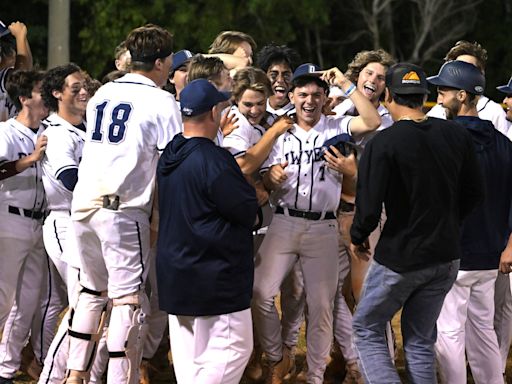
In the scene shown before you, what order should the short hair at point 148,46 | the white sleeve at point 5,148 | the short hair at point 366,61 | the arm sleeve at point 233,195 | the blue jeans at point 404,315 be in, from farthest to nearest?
1. the short hair at point 366,61
2. the white sleeve at point 5,148
3. the short hair at point 148,46
4. the blue jeans at point 404,315
5. the arm sleeve at point 233,195

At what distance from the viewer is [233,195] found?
544cm

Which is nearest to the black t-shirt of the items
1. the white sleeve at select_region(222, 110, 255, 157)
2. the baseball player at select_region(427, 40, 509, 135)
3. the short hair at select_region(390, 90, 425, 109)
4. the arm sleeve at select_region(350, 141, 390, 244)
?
the arm sleeve at select_region(350, 141, 390, 244)

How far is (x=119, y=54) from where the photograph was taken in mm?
8203

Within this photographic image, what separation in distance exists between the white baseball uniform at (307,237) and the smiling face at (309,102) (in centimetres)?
5

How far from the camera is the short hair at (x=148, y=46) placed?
6.27m

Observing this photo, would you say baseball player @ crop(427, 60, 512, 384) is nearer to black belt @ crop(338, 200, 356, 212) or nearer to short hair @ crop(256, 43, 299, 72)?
black belt @ crop(338, 200, 356, 212)

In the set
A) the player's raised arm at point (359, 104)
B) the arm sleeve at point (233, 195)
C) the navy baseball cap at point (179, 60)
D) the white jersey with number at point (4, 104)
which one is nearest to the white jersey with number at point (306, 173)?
the player's raised arm at point (359, 104)

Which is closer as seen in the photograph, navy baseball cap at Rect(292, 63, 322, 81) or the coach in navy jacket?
the coach in navy jacket

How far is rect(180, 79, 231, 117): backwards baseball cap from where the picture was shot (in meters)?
5.60

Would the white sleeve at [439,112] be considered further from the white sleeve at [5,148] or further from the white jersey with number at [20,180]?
the white sleeve at [5,148]

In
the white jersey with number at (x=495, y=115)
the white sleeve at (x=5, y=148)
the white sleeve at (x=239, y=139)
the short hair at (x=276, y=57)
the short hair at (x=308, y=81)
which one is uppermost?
the short hair at (x=276, y=57)

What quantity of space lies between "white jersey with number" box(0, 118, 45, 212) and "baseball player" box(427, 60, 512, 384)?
2.66 meters

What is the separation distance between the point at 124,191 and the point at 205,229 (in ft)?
2.77

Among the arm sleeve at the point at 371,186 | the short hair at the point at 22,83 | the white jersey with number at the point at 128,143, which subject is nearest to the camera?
the arm sleeve at the point at 371,186
